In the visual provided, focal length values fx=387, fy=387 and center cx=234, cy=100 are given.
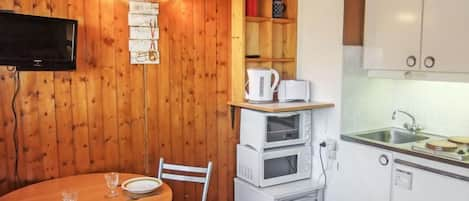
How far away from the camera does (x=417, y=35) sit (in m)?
2.49

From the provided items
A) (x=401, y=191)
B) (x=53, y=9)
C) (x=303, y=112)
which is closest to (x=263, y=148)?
(x=303, y=112)

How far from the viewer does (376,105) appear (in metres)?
3.07

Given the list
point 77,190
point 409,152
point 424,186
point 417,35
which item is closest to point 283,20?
point 417,35

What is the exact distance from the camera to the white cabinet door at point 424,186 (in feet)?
7.20

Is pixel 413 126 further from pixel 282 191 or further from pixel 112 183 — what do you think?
pixel 112 183

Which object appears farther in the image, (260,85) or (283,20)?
(283,20)

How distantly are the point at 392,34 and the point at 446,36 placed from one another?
0.38 m

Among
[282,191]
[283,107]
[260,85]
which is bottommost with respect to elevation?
[282,191]

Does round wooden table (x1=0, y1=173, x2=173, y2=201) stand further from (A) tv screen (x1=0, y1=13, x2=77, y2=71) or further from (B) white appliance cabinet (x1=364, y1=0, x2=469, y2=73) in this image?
(B) white appliance cabinet (x1=364, y1=0, x2=469, y2=73)

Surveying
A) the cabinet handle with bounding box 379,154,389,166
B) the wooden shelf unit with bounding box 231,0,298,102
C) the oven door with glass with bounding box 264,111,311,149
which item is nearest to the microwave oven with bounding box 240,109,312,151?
the oven door with glass with bounding box 264,111,311,149

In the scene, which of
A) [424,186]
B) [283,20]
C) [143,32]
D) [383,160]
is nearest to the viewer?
[424,186]

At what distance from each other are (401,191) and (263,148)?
97 cm

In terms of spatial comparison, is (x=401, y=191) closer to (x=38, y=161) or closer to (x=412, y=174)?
(x=412, y=174)

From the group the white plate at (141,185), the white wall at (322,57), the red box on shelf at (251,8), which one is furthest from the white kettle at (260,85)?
the white plate at (141,185)
